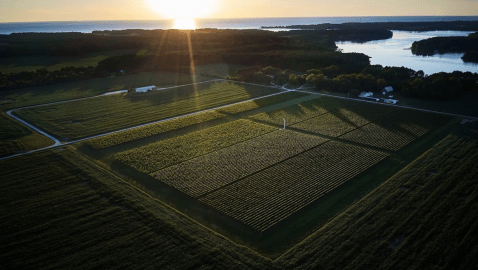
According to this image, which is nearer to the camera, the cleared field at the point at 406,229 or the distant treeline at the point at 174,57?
the cleared field at the point at 406,229

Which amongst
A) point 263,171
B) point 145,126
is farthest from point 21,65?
point 263,171

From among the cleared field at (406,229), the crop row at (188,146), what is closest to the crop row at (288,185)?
the cleared field at (406,229)

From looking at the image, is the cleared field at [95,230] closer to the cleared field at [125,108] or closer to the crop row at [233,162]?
the crop row at [233,162]

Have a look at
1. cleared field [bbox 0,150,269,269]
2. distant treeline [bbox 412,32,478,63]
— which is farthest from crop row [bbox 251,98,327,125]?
distant treeline [bbox 412,32,478,63]

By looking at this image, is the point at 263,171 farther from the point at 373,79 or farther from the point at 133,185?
the point at 373,79

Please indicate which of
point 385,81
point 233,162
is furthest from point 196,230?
point 385,81

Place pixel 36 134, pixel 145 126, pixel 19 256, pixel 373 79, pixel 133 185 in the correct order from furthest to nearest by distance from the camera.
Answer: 1. pixel 373 79
2. pixel 145 126
3. pixel 36 134
4. pixel 133 185
5. pixel 19 256
